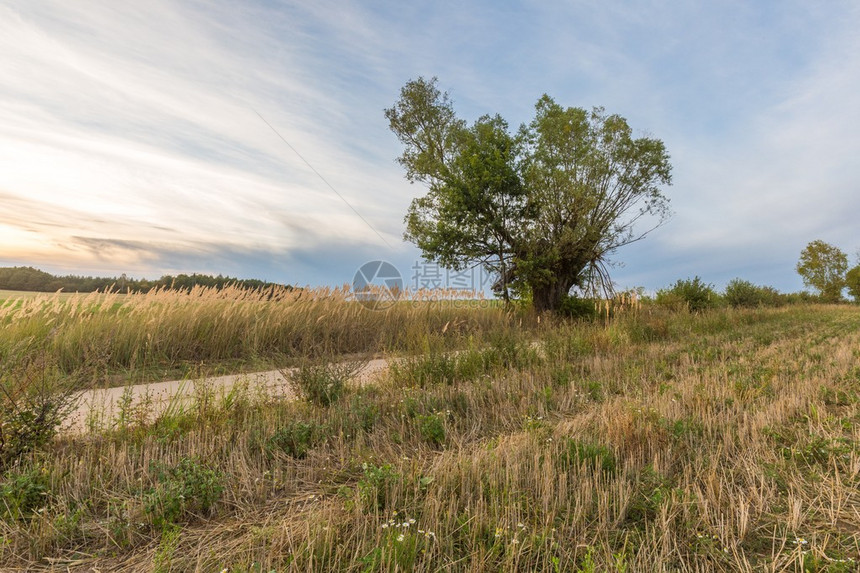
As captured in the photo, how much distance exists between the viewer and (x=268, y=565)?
2402mm

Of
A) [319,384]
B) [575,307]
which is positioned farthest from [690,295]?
[319,384]

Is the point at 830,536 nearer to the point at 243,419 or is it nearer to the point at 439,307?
the point at 243,419

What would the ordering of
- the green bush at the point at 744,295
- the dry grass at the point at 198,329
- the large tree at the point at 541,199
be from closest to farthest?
the dry grass at the point at 198,329, the large tree at the point at 541,199, the green bush at the point at 744,295

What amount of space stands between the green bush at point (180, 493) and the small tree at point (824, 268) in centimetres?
6226

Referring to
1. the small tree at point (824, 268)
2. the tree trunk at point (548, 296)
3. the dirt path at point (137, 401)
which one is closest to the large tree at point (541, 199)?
the tree trunk at point (548, 296)

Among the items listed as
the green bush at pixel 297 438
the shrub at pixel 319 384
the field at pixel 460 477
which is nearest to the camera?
the field at pixel 460 477

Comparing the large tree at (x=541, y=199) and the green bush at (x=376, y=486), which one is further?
the large tree at (x=541, y=199)

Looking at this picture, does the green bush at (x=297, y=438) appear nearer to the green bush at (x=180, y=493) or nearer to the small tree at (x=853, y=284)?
the green bush at (x=180, y=493)

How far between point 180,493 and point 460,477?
7.12 feet

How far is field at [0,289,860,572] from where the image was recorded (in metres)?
2.54

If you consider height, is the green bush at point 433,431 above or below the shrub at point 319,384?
below

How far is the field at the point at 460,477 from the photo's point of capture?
2.54m

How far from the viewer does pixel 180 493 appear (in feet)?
10.4

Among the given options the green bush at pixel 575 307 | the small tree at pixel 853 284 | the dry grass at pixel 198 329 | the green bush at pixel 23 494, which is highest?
the small tree at pixel 853 284
